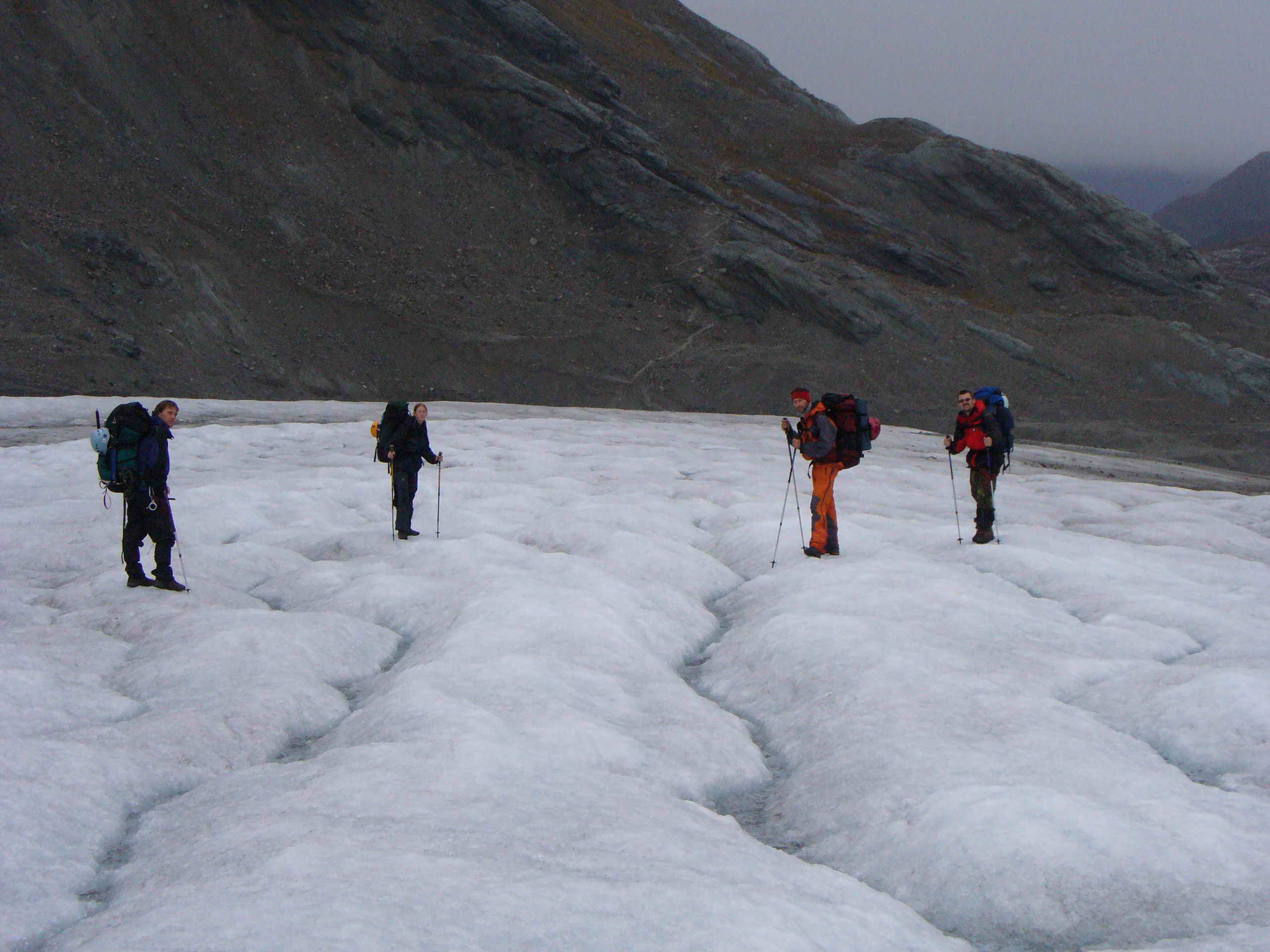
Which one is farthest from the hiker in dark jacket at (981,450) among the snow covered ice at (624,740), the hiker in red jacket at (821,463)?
the hiker in red jacket at (821,463)

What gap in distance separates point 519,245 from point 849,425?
208 feet

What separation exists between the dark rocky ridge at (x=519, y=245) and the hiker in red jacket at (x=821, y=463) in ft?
143

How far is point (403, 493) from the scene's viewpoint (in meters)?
17.6

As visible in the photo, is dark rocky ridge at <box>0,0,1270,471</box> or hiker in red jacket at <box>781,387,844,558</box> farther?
dark rocky ridge at <box>0,0,1270,471</box>

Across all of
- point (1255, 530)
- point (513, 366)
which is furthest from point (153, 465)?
point (513, 366)

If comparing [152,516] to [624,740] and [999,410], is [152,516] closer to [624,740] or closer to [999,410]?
[624,740]

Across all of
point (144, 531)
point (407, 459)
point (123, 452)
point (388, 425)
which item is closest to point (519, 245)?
point (388, 425)

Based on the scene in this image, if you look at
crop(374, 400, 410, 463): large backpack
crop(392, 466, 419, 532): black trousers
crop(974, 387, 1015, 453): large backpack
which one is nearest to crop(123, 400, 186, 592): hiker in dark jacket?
crop(392, 466, 419, 532): black trousers

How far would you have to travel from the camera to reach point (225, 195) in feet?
216

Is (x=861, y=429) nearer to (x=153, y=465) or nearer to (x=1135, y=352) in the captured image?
(x=153, y=465)

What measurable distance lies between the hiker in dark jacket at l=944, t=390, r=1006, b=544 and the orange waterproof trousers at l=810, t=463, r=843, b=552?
97.1 inches

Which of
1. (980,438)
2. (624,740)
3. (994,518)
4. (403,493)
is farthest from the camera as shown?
(403,493)

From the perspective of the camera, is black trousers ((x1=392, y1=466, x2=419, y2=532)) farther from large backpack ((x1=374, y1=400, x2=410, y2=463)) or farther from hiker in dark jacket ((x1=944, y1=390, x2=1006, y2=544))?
hiker in dark jacket ((x1=944, y1=390, x2=1006, y2=544))

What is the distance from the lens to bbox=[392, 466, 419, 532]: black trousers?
1736cm
